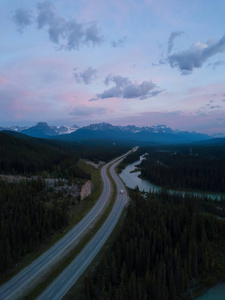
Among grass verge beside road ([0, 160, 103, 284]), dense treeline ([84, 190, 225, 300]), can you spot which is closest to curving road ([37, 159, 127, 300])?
dense treeline ([84, 190, 225, 300])

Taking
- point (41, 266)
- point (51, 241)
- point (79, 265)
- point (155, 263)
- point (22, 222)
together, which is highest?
point (22, 222)

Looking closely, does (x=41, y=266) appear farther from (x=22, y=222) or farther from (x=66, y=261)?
(x=22, y=222)

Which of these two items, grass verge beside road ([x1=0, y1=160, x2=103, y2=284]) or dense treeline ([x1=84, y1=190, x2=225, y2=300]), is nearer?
dense treeline ([x1=84, y1=190, x2=225, y2=300])

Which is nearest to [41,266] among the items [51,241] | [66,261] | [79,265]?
[66,261]

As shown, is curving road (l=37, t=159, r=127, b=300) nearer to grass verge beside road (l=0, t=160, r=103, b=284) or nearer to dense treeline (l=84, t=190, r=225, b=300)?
dense treeline (l=84, t=190, r=225, b=300)

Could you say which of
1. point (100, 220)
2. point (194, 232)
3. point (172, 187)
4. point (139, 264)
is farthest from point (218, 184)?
point (139, 264)

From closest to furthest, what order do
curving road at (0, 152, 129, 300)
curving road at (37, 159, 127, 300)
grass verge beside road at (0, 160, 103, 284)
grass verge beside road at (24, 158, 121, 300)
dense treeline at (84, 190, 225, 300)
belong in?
dense treeline at (84, 190, 225, 300)
curving road at (37, 159, 127, 300)
grass verge beside road at (24, 158, 121, 300)
curving road at (0, 152, 129, 300)
grass verge beside road at (0, 160, 103, 284)
